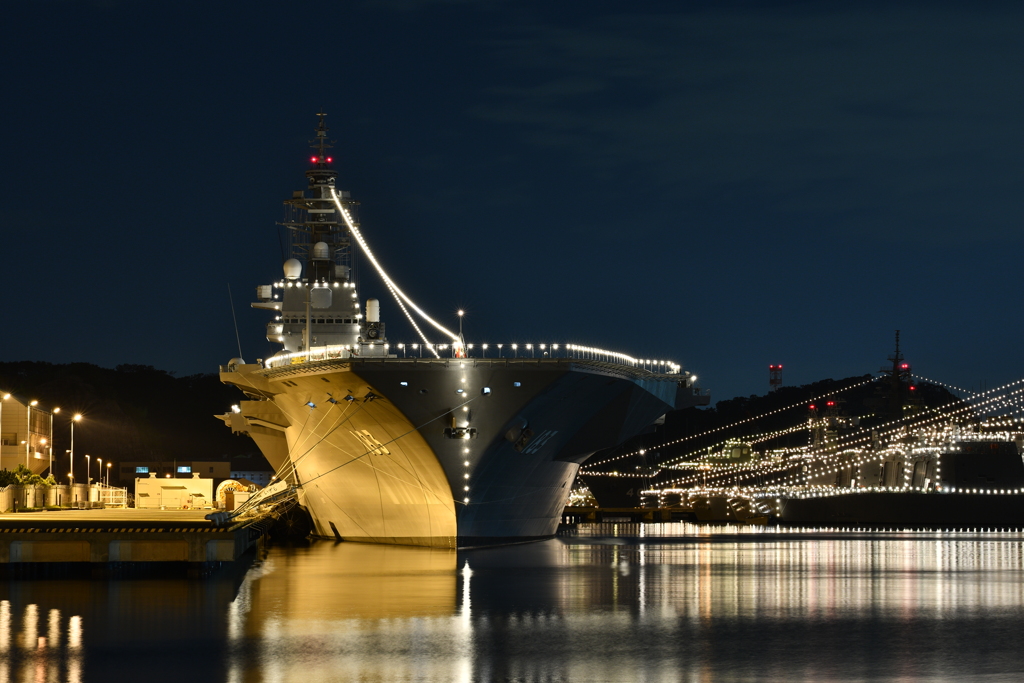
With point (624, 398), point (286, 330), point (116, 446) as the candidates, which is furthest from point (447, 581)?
point (116, 446)

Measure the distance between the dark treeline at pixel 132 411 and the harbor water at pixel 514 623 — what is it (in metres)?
71.9

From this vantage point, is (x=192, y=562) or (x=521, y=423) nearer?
(x=192, y=562)

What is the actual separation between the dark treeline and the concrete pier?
70.4 m

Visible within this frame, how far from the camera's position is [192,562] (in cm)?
2806

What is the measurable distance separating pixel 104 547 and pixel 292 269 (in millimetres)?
18899

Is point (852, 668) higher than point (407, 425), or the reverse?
point (407, 425)

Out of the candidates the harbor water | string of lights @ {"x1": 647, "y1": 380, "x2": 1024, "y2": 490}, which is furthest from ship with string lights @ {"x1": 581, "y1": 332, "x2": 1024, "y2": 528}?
the harbor water

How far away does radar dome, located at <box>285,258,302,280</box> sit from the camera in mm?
44656

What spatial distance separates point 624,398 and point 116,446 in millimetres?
74597

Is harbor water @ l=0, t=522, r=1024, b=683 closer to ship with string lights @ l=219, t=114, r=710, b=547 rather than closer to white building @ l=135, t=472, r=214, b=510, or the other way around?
ship with string lights @ l=219, t=114, r=710, b=547

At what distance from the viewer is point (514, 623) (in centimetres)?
2070

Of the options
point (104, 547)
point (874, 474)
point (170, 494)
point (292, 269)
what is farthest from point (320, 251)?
point (874, 474)

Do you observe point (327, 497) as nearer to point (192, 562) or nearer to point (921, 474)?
point (192, 562)

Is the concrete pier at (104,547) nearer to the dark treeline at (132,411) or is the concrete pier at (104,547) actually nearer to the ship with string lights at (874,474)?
the ship with string lights at (874,474)
